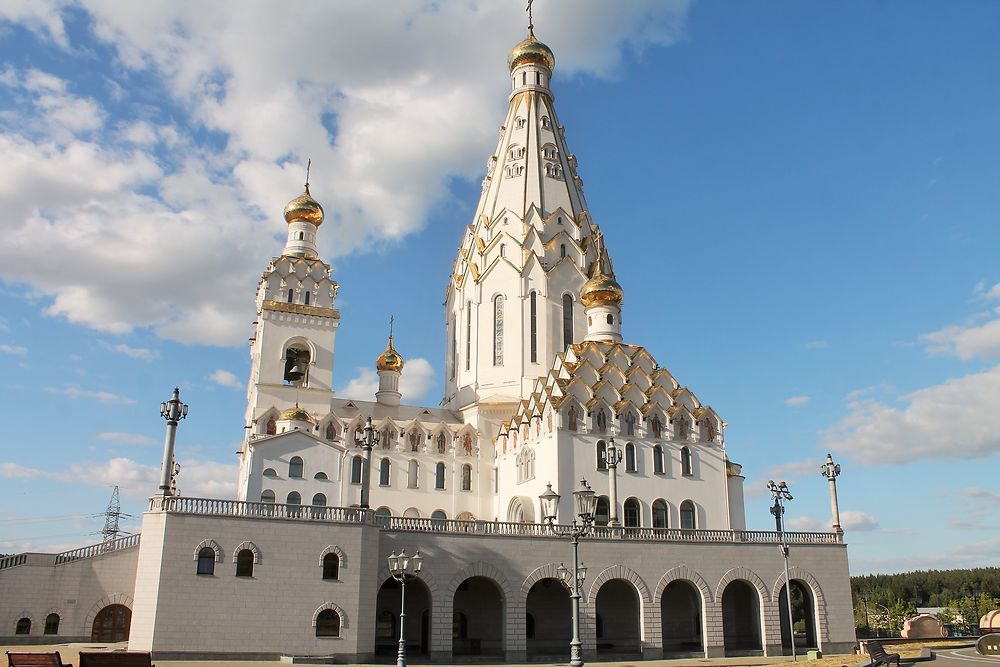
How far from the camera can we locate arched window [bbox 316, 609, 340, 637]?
25.5 m

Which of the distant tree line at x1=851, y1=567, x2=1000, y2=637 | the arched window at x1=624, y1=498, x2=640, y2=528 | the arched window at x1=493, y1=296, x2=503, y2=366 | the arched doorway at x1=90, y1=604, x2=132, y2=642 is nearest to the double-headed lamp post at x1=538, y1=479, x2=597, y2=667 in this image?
the arched window at x1=624, y1=498, x2=640, y2=528

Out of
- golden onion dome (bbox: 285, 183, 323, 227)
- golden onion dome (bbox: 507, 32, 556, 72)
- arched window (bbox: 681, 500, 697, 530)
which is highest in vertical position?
golden onion dome (bbox: 507, 32, 556, 72)

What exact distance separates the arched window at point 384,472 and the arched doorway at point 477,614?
10.5 meters

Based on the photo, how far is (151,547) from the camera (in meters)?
24.5

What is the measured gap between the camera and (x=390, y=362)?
150ft

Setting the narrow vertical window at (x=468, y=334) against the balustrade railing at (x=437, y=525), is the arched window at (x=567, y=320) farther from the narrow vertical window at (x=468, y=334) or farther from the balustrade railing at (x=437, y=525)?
the balustrade railing at (x=437, y=525)

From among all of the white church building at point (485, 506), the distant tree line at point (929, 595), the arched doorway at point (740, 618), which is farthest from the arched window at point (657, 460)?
the distant tree line at point (929, 595)

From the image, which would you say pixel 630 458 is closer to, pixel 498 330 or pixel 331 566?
pixel 498 330

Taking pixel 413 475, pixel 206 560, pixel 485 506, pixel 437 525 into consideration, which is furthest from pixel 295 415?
pixel 206 560

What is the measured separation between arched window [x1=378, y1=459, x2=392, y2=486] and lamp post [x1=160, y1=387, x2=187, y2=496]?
1553 cm

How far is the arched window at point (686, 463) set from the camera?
1471 inches

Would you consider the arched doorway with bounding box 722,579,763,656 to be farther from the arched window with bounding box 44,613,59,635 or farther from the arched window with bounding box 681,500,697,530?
the arched window with bounding box 44,613,59,635

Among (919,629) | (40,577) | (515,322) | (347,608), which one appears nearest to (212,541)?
(347,608)

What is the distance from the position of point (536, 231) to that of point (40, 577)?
93.8ft
